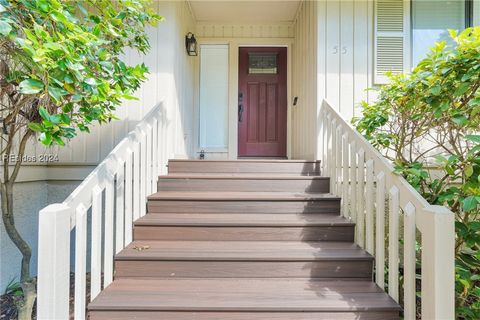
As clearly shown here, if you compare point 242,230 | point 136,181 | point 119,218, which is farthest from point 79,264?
point 242,230

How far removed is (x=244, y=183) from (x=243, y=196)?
276 mm

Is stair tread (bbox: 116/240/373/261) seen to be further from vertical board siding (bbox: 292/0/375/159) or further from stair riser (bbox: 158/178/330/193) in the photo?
vertical board siding (bbox: 292/0/375/159)

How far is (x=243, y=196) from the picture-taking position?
2.76m

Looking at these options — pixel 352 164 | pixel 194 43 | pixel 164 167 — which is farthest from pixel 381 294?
pixel 194 43

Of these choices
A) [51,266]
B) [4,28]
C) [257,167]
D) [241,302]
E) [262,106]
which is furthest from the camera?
[262,106]

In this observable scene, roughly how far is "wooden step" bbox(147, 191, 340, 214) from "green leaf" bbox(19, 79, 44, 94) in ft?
4.89

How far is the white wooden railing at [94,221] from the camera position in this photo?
146cm

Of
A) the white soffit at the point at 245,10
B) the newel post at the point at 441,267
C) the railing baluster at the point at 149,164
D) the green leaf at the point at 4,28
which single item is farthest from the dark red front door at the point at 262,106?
the green leaf at the point at 4,28

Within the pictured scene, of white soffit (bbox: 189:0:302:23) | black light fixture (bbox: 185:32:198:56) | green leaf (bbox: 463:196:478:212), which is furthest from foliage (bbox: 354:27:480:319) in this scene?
black light fixture (bbox: 185:32:198:56)

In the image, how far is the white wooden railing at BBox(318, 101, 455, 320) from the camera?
141 centimetres

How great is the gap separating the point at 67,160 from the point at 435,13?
450 cm

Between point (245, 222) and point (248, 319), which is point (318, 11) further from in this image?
point (248, 319)

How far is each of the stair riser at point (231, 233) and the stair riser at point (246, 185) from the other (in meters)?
0.60

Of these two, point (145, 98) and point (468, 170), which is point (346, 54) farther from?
point (145, 98)
